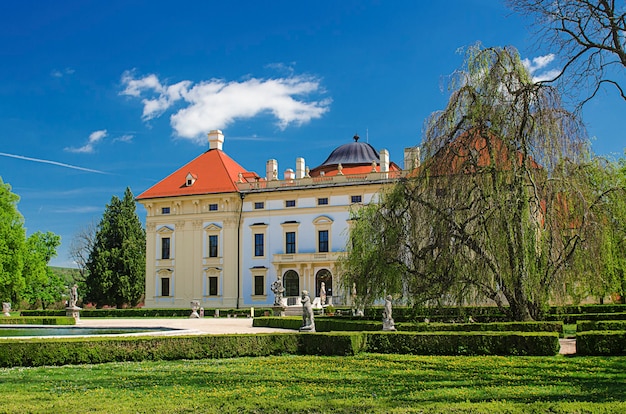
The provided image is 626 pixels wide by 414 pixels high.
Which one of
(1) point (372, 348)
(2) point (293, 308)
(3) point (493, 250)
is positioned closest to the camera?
(1) point (372, 348)

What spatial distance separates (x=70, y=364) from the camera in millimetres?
13070

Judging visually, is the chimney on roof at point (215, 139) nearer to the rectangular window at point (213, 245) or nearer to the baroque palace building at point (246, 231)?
the baroque palace building at point (246, 231)

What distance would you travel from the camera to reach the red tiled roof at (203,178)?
46.4 m

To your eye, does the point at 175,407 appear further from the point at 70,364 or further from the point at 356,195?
the point at 356,195

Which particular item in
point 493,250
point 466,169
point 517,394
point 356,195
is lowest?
point 517,394

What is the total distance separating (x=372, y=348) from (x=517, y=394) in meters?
6.67

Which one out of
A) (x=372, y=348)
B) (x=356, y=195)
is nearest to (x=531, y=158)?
(x=372, y=348)

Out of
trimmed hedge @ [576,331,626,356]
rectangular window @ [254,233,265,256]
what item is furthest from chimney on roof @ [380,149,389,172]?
trimmed hedge @ [576,331,626,356]

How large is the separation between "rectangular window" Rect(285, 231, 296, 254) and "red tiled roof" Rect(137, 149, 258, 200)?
16.5ft

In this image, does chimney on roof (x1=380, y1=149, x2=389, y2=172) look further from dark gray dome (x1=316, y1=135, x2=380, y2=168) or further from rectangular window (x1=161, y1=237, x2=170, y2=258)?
rectangular window (x1=161, y1=237, x2=170, y2=258)

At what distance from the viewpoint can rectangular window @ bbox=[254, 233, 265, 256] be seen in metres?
45.6

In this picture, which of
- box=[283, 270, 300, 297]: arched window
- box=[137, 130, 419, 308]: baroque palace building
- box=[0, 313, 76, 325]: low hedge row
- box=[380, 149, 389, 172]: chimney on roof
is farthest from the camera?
box=[283, 270, 300, 297]: arched window

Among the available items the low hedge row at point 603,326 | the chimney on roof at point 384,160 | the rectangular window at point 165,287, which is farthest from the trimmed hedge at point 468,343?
the rectangular window at point 165,287

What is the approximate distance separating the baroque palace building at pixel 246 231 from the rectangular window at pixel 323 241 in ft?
0.23
